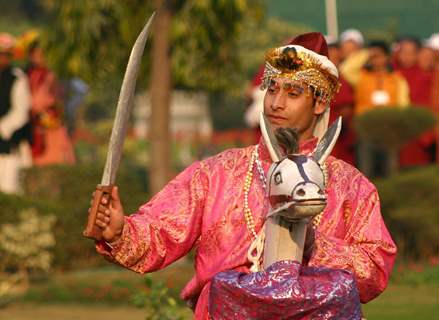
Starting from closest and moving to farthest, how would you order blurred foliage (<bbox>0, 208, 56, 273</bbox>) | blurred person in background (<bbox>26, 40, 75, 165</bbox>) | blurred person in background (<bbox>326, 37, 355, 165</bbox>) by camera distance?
blurred foliage (<bbox>0, 208, 56, 273</bbox>)
blurred person in background (<bbox>326, 37, 355, 165</bbox>)
blurred person in background (<bbox>26, 40, 75, 165</bbox>)

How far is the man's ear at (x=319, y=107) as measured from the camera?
23.1ft

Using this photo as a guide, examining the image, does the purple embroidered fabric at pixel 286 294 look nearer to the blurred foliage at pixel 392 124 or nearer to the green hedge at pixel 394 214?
the green hedge at pixel 394 214

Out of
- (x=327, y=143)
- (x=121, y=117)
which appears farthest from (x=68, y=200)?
(x=121, y=117)

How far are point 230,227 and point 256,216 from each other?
105 mm

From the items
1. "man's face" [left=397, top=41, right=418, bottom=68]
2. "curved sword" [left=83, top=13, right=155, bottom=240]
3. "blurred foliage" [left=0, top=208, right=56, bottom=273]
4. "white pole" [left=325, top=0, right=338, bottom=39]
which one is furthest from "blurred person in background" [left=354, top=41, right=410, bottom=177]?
"curved sword" [left=83, top=13, right=155, bottom=240]

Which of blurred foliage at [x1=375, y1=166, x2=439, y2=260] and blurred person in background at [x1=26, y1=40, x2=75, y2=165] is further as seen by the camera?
blurred person in background at [x1=26, y1=40, x2=75, y2=165]

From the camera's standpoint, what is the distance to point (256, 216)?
22.6 ft

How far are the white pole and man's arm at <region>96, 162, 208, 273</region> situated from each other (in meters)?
21.4

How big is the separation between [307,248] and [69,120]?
21307 millimetres

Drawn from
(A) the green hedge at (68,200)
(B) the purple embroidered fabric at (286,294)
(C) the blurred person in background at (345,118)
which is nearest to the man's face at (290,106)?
→ (B) the purple embroidered fabric at (286,294)

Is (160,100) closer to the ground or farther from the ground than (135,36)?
closer to the ground

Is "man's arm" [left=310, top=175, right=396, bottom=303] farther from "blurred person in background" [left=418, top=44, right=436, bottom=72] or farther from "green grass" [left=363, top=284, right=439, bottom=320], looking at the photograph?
"blurred person in background" [left=418, top=44, right=436, bottom=72]

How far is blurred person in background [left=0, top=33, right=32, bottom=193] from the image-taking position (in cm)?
2273

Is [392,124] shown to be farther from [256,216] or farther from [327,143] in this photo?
[327,143]
